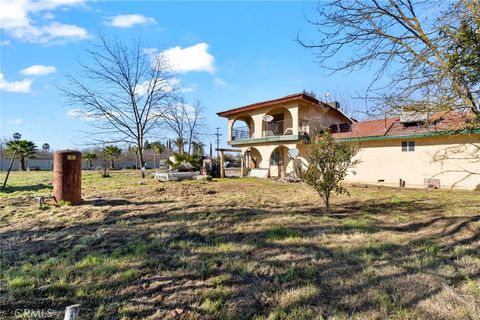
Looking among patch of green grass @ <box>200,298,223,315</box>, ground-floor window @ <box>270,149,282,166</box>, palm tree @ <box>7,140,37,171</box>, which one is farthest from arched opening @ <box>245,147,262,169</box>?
palm tree @ <box>7,140,37,171</box>

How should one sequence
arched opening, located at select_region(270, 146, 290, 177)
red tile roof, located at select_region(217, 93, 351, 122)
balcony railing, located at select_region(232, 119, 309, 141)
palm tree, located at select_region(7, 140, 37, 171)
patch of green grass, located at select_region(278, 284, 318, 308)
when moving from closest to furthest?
patch of green grass, located at select_region(278, 284, 318, 308) < red tile roof, located at select_region(217, 93, 351, 122) < balcony railing, located at select_region(232, 119, 309, 141) < arched opening, located at select_region(270, 146, 290, 177) < palm tree, located at select_region(7, 140, 37, 171)

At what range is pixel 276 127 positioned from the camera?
2106cm

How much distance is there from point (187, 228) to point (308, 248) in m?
2.44

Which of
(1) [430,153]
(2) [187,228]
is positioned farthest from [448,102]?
(1) [430,153]

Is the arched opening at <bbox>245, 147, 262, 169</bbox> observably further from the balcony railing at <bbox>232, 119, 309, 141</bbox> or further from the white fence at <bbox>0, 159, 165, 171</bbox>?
the white fence at <bbox>0, 159, 165, 171</bbox>

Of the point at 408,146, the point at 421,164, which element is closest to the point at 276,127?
the point at 408,146

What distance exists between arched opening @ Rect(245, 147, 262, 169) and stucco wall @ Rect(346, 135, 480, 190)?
24.4 feet

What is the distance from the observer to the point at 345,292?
9.50 ft

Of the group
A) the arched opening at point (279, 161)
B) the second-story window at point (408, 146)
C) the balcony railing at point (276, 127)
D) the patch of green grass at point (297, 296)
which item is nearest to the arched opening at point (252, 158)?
the arched opening at point (279, 161)

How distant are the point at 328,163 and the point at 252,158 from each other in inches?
623

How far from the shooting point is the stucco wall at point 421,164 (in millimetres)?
12539

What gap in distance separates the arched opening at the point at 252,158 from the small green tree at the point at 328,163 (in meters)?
14.8

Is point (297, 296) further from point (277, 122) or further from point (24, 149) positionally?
point (24, 149)

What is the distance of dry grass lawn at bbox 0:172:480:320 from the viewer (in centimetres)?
264
